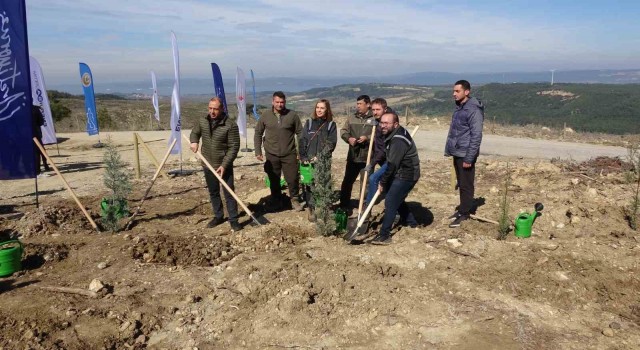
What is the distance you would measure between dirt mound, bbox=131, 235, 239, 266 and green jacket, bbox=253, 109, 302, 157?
1.55 metres

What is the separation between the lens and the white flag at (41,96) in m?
11.3

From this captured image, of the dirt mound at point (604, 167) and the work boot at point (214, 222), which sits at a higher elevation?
the dirt mound at point (604, 167)

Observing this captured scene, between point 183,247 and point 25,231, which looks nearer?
point 183,247

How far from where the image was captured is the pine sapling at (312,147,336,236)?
554 cm

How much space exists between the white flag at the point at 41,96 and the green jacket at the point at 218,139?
25.7 feet

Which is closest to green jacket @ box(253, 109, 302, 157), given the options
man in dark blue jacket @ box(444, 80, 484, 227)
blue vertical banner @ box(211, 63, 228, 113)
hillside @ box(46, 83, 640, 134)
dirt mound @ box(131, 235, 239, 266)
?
dirt mound @ box(131, 235, 239, 266)

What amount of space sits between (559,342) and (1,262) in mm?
5511

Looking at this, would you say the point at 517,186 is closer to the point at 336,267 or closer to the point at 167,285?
the point at 336,267

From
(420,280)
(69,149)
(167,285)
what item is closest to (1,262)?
(167,285)

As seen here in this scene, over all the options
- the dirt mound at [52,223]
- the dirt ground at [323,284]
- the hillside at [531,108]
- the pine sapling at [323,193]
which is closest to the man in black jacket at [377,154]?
the pine sapling at [323,193]

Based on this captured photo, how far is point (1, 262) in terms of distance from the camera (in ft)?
15.1

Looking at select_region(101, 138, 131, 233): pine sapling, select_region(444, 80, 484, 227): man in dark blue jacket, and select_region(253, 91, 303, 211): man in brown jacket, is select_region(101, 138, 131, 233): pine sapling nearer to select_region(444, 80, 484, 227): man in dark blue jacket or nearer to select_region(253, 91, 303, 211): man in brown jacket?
select_region(253, 91, 303, 211): man in brown jacket

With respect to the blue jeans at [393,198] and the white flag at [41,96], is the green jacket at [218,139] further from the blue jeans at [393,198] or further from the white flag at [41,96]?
the white flag at [41,96]

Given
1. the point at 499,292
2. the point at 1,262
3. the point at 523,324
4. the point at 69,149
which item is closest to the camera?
the point at 523,324
